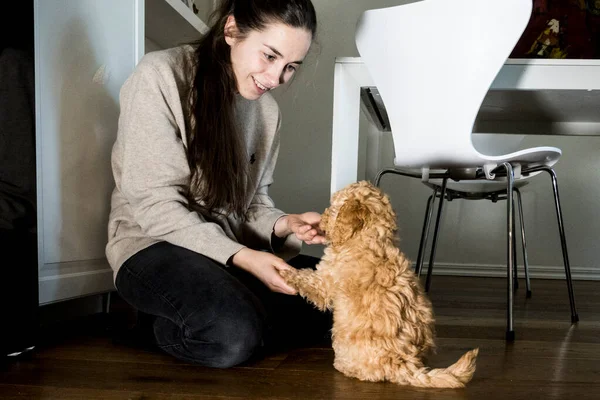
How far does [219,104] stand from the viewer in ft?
5.04

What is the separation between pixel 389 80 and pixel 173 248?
85cm

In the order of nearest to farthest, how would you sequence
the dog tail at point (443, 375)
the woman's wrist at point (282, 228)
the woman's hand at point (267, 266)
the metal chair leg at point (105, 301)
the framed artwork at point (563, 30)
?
the dog tail at point (443, 375) < the woman's hand at point (267, 266) < the woman's wrist at point (282, 228) < the metal chair leg at point (105, 301) < the framed artwork at point (563, 30)

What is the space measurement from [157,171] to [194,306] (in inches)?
13.3

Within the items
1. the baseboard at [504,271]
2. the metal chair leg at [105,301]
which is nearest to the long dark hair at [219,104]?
the metal chair leg at [105,301]

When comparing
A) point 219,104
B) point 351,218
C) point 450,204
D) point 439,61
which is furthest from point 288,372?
point 450,204

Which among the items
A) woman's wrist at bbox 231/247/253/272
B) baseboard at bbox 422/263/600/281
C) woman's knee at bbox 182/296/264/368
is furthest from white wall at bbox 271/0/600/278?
woman's knee at bbox 182/296/264/368

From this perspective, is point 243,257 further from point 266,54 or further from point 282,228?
point 266,54

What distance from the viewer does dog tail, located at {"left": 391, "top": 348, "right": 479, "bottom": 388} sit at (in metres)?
1.14

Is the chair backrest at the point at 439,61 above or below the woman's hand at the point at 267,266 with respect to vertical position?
above

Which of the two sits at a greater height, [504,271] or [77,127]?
[77,127]

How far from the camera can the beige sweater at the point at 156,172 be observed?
142 centimetres

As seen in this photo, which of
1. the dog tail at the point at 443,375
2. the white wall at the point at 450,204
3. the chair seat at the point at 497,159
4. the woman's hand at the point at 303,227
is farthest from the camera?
the white wall at the point at 450,204

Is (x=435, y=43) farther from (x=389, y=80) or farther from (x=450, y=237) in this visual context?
(x=450, y=237)

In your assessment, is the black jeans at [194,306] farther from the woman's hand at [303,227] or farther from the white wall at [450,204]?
the white wall at [450,204]
